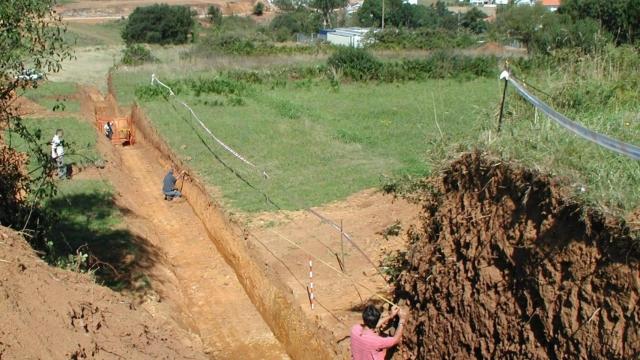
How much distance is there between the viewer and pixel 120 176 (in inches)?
766

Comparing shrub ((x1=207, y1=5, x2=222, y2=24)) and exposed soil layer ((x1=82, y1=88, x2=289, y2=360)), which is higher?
shrub ((x1=207, y1=5, x2=222, y2=24))

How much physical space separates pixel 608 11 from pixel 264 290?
3316 cm

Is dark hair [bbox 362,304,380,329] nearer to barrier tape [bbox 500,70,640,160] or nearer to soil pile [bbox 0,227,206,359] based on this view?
soil pile [bbox 0,227,206,359]

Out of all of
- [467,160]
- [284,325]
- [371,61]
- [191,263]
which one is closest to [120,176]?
[191,263]

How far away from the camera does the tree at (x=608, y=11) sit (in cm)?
3041

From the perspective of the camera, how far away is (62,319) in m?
7.83

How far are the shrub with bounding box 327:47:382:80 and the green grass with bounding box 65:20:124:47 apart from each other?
3176 centimetres

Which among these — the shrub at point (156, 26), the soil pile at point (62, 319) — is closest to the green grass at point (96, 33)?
the shrub at point (156, 26)

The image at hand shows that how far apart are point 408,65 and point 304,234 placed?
22.6 meters

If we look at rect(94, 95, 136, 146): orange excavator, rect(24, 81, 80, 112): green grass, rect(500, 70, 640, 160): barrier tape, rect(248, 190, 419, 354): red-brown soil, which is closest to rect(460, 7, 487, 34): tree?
rect(24, 81, 80, 112): green grass

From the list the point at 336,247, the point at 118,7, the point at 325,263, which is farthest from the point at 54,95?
the point at 118,7

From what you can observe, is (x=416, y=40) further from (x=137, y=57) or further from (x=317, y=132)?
(x=317, y=132)

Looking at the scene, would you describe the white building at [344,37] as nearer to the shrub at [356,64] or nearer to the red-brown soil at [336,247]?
the shrub at [356,64]

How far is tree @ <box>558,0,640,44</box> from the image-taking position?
30.4m
